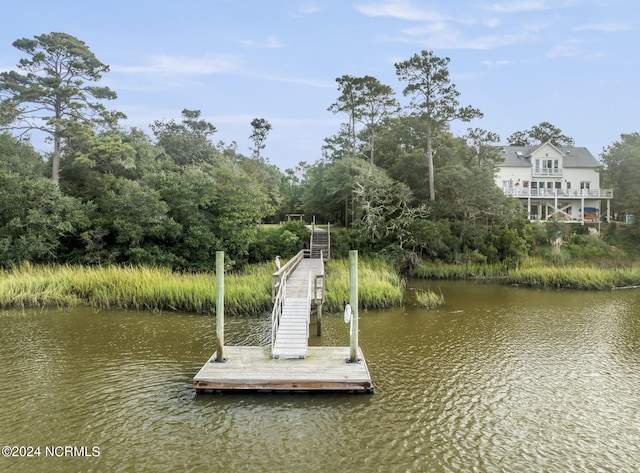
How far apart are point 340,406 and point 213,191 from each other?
2007 centimetres

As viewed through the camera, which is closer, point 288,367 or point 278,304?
point 288,367

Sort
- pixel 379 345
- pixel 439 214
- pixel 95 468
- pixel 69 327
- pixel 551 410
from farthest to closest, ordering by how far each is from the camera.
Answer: pixel 439 214, pixel 69 327, pixel 379 345, pixel 551 410, pixel 95 468

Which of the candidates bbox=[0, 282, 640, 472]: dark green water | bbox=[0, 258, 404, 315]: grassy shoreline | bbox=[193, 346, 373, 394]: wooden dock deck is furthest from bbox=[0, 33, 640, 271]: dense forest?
bbox=[193, 346, 373, 394]: wooden dock deck

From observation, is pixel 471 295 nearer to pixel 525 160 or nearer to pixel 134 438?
pixel 134 438

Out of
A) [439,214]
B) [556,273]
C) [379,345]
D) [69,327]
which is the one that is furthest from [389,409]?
[439,214]

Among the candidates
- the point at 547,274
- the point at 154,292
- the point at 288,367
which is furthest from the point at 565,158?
the point at 288,367

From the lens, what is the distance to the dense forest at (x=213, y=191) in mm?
23953

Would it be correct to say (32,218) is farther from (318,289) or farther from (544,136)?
(544,136)

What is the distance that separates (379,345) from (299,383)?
4279mm

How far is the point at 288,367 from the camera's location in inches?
367

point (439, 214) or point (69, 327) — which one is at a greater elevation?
point (439, 214)

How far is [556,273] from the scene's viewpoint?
78.7 ft

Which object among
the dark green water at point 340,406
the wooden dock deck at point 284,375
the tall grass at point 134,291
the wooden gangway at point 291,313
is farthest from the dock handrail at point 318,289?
the wooden dock deck at point 284,375

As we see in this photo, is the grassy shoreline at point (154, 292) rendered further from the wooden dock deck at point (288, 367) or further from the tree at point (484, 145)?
the tree at point (484, 145)
